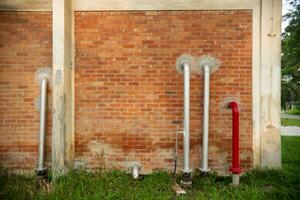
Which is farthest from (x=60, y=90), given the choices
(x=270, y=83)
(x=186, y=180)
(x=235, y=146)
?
(x=270, y=83)

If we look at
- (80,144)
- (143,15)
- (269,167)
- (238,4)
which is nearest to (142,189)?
(80,144)

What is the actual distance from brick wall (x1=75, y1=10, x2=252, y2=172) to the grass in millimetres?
381

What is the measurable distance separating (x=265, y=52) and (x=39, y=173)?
449 centimetres

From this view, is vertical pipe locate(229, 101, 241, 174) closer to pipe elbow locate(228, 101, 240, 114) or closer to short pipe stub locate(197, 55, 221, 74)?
pipe elbow locate(228, 101, 240, 114)

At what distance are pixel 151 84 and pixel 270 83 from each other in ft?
6.96

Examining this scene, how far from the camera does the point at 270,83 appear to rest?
5367 millimetres

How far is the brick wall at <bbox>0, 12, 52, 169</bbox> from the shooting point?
216 inches

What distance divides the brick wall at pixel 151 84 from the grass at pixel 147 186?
0.38 meters

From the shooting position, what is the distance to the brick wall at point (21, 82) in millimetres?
5484

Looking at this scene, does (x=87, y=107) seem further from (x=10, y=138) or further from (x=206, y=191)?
→ (x=206, y=191)

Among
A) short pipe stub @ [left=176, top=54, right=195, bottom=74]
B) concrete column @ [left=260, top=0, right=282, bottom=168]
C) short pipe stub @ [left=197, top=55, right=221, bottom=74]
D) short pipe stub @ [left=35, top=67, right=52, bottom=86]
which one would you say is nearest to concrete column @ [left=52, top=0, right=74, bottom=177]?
short pipe stub @ [left=35, top=67, right=52, bottom=86]

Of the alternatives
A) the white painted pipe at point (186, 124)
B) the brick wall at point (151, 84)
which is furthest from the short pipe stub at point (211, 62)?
the white painted pipe at point (186, 124)

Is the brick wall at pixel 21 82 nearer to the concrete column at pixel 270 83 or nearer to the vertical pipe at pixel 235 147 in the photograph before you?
the vertical pipe at pixel 235 147

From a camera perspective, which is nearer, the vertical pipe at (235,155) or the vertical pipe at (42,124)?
the vertical pipe at (235,155)
